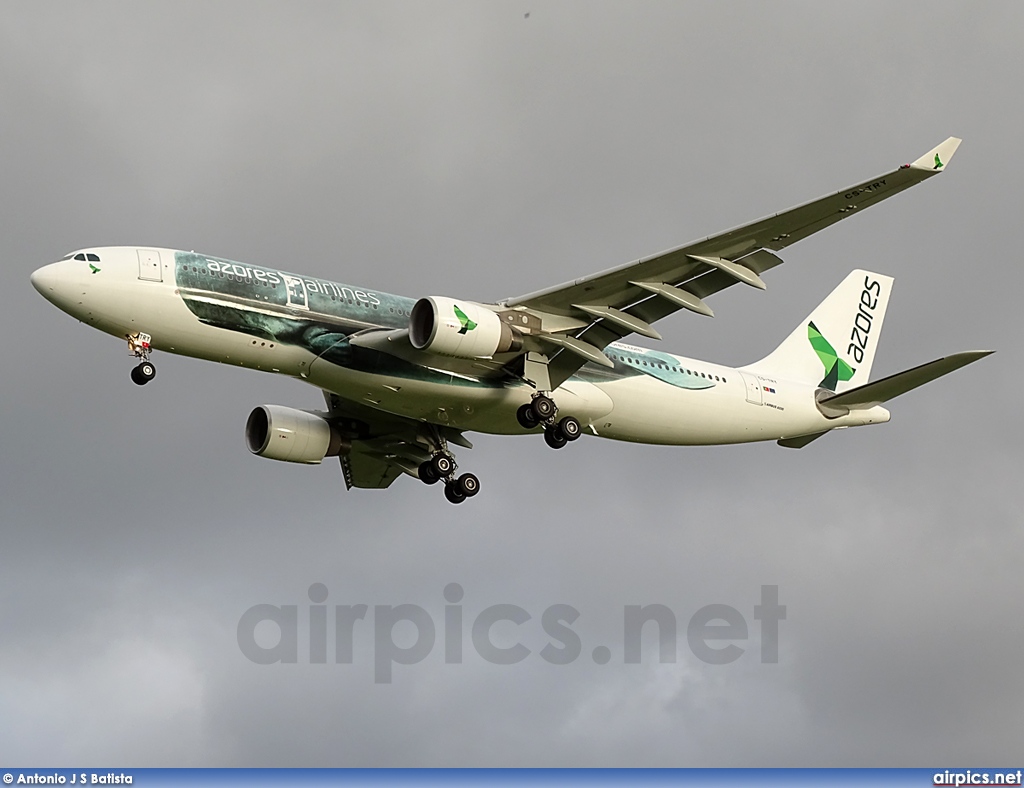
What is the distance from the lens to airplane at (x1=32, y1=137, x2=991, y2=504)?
3712 centimetres

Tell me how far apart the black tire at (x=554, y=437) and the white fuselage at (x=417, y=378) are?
75 centimetres

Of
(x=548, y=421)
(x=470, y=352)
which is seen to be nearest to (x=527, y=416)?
(x=548, y=421)

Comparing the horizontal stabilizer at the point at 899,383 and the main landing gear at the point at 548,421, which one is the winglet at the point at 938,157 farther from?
the main landing gear at the point at 548,421

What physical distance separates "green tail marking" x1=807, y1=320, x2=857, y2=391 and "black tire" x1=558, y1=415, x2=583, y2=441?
11110 millimetres

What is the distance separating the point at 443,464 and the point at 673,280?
972cm

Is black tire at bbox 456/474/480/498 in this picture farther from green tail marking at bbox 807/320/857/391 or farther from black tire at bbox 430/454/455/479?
green tail marking at bbox 807/320/857/391

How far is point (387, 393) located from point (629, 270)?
7.23m

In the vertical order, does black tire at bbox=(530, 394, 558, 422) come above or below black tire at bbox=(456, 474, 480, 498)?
above

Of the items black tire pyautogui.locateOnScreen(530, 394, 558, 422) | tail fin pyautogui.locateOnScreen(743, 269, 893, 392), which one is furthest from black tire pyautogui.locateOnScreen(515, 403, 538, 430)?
tail fin pyautogui.locateOnScreen(743, 269, 893, 392)

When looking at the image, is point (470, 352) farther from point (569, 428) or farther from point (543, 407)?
point (569, 428)

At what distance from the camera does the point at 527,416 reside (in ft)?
134

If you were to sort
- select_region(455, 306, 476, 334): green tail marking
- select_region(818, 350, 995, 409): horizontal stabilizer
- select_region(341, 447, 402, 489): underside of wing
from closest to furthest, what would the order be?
select_region(455, 306, 476, 334): green tail marking
select_region(818, 350, 995, 409): horizontal stabilizer
select_region(341, 447, 402, 489): underside of wing

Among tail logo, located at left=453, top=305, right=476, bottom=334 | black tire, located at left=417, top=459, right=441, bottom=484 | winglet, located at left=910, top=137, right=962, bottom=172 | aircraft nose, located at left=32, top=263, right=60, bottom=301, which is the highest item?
winglet, located at left=910, top=137, right=962, bottom=172

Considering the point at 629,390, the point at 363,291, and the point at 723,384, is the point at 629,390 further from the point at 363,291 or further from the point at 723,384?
the point at 363,291
